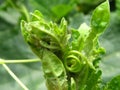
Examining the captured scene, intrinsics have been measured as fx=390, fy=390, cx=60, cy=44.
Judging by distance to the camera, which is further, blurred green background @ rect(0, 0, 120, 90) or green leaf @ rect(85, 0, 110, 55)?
blurred green background @ rect(0, 0, 120, 90)

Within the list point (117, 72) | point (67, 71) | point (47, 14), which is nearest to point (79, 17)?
point (47, 14)

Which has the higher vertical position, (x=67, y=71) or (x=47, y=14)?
(x=47, y=14)

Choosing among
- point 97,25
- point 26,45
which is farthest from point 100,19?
point 26,45

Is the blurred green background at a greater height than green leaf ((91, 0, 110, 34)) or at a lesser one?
greater

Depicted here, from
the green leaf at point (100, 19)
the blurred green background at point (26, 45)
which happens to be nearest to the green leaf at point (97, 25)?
the green leaf at point (100, 19)

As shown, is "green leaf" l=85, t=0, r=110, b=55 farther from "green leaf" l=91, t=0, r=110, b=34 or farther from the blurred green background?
the blurred green background

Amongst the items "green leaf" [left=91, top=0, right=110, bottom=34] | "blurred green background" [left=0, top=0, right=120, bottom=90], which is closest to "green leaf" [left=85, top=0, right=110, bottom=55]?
"green leaf" [left=91, top=0, right=110, bottom=34]

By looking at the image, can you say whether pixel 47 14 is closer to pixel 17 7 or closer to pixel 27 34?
pixel 17 7

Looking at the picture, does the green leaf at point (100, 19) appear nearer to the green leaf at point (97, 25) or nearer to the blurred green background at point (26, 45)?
the green leaf at point (97, 25)
